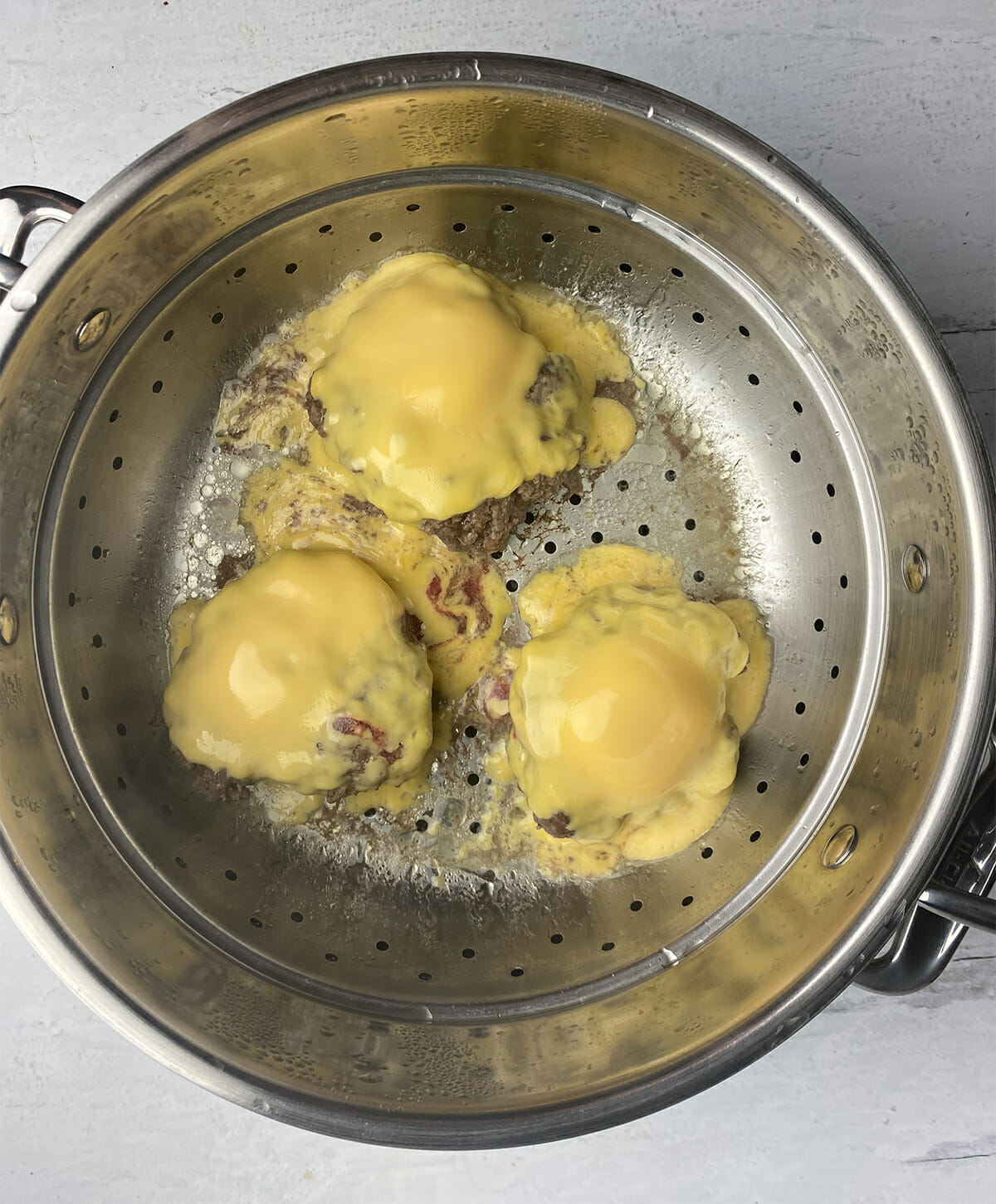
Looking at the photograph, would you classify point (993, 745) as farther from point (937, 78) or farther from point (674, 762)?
point (937, 78)

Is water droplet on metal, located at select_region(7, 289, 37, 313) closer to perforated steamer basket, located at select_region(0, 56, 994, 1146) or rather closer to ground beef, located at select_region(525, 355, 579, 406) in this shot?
perforated steamer basket, located at select_region(0, 56, 994, 1146)

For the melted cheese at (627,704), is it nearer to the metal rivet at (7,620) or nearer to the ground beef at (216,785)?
the ground beef at (216,785)

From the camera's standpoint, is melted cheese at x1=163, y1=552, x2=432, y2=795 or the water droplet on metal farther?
melted cheese at x1=163, y1=552, x2=432, y2=795

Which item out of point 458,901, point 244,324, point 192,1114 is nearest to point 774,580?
point 458,901

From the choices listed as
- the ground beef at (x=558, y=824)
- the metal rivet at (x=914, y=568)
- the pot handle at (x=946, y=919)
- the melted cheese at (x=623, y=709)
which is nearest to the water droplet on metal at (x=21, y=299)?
the melted cheese at (x=623, y=709)

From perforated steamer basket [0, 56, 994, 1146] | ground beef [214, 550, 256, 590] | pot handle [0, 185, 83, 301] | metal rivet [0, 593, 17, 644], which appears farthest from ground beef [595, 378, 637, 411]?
metal rivet [0, 593, 17, 644]

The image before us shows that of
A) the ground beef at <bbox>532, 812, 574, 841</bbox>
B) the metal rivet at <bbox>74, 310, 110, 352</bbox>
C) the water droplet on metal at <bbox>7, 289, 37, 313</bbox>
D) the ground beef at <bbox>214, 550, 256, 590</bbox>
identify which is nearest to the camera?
the water droplet on metal at <bbox>7, 289, 37, 313</bbox>
